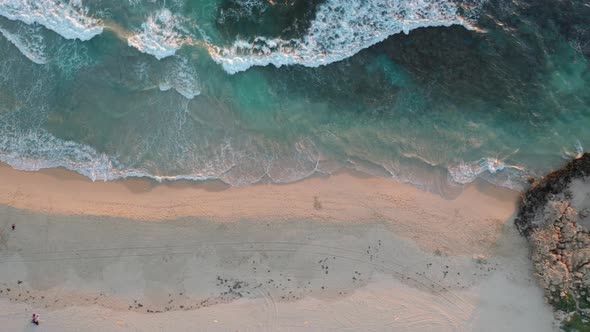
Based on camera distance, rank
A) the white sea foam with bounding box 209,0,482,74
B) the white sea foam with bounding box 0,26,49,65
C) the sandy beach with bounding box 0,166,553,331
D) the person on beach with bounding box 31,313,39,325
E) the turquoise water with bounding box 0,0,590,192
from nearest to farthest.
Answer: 1. the person on beach with bounding box 31,313,39,325
2. the sandy beach with bounding box 0,166,553,331
3. the turquoise water with bounding box 0,0,590,192
4. the white sea foam with bounding box 0,26,49,65
5. the white sea foam with bounding box 209,0,482,74

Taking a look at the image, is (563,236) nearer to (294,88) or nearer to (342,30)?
(342,30)

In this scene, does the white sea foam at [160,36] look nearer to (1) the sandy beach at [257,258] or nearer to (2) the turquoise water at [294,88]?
(2) the turquoise water at [294,88]

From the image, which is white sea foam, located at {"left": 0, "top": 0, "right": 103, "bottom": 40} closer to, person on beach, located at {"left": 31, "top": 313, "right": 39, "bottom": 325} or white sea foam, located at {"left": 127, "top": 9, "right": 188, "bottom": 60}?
white sea foam, located at {"left": 127, "top": 9, "right": 188, "bottom": 60}

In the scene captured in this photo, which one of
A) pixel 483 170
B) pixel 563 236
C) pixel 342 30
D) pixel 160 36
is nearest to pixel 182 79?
pixel 160 36

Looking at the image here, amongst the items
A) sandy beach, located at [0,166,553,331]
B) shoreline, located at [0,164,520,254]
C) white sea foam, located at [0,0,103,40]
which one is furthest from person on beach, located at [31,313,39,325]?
white sea foam, located at [0,0,103,40]

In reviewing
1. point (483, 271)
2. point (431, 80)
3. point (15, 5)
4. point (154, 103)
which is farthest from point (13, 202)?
point (483, 271)
